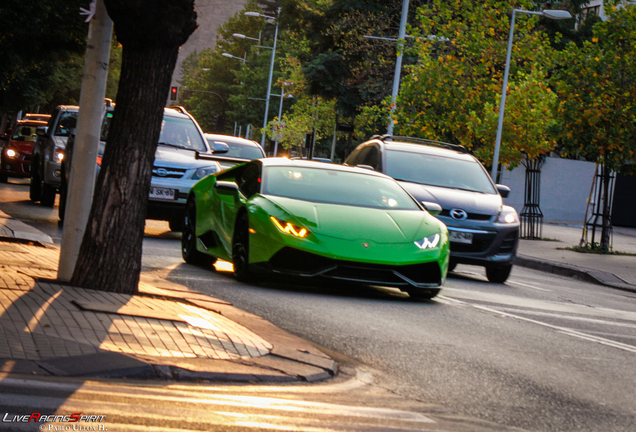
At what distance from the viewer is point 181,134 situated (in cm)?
1605

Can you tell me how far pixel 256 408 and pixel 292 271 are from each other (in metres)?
4.44

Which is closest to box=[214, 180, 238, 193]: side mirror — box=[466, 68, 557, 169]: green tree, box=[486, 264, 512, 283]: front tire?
box=[486, 264, 512, 283]: front tire

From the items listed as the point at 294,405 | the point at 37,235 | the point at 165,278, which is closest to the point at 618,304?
the point at 165,278

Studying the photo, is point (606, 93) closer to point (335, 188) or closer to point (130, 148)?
point (335, 188)

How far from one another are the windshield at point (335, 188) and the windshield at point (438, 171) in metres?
3.35

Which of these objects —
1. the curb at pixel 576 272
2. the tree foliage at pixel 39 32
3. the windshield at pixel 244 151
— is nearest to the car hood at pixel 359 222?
the curb at pixel 576 272

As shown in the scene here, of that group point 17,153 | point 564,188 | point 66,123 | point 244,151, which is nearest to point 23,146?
point 17,153

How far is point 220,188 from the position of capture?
10.2 meters

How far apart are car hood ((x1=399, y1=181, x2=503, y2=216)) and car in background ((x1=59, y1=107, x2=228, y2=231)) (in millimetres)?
3257

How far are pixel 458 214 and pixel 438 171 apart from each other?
164 centimetres

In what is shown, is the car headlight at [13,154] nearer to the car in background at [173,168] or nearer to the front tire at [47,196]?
the front tire at [47,196]

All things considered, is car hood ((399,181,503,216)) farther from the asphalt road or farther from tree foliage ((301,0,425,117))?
tree foliage ((301,0,425,117))

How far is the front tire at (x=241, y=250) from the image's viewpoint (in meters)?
9.27

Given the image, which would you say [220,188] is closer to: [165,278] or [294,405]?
[165,278]
